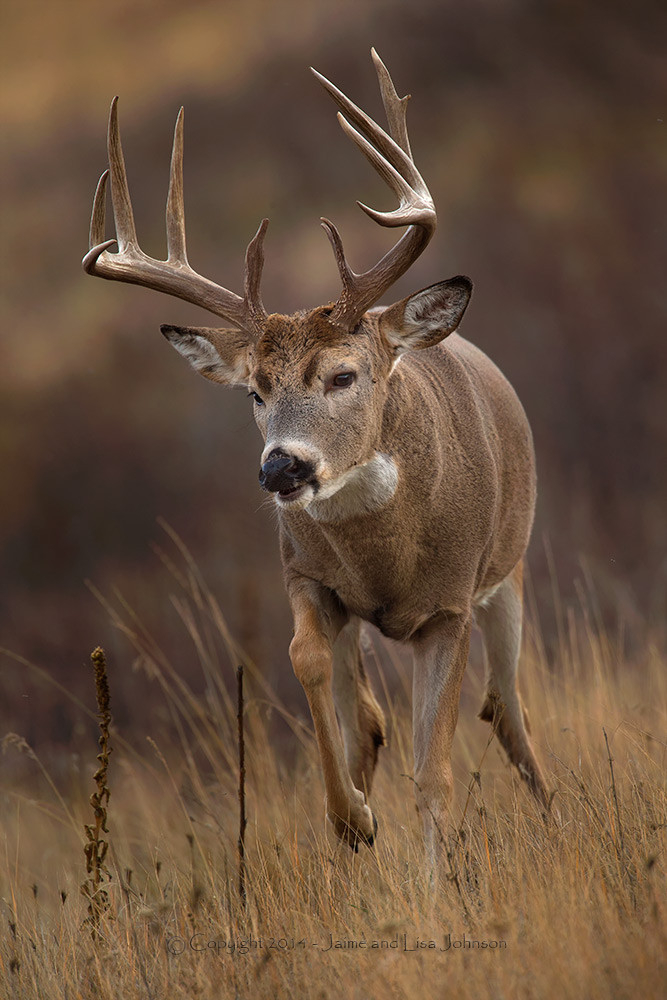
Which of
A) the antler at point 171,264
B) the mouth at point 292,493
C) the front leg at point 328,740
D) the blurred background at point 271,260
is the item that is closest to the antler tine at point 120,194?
the antler at point 171,264

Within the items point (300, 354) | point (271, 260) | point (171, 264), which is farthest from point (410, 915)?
point (271, 260)

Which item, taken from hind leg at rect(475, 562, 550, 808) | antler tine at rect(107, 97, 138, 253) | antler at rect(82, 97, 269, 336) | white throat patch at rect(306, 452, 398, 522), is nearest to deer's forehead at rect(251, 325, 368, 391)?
antler at rect(82, 97, 269, 336)

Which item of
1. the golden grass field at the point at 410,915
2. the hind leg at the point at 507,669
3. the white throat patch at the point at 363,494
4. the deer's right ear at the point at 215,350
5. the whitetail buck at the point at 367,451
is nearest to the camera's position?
the golden grass field at the point at 410,915

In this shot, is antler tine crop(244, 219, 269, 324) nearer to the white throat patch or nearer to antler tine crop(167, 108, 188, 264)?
antler tine crop(167, 108, 188, 264)

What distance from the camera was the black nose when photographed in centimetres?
465

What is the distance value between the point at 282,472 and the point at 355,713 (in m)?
1.82

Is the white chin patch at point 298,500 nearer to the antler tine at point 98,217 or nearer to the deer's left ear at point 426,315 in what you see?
the deer's left ear at point 426,315

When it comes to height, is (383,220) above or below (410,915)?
above

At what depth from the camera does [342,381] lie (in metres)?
5.12

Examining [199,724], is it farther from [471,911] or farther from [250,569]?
[471,911]

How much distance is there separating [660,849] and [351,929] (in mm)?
988

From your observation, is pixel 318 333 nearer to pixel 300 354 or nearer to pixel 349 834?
pixel 300 354

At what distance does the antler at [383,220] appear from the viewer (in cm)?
521

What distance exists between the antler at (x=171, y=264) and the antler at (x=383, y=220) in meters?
0.37
